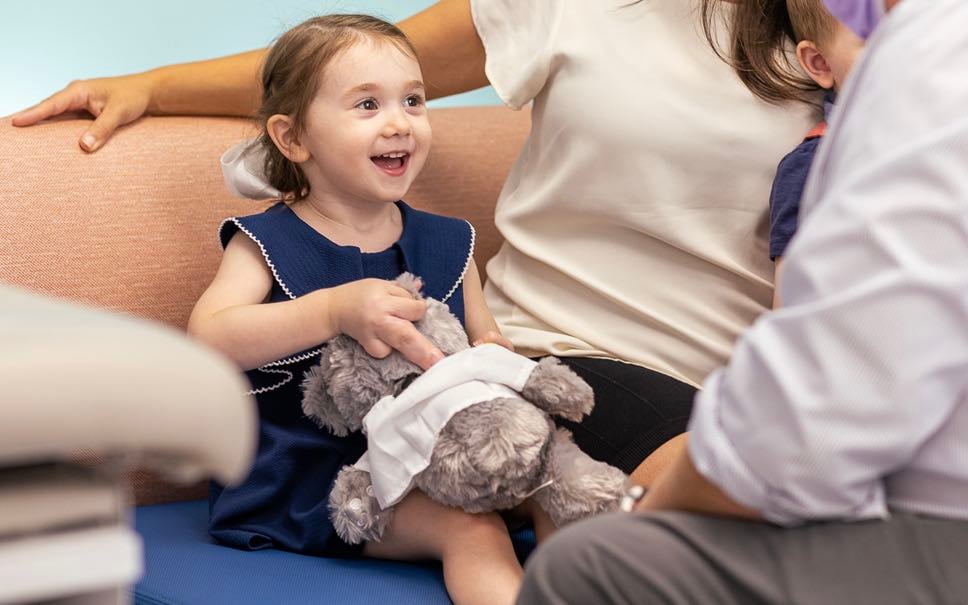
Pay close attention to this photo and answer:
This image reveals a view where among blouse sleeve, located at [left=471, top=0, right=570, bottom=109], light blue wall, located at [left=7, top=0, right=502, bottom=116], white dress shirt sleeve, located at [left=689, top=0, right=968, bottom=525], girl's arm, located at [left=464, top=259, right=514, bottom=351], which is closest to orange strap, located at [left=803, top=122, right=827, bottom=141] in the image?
blouse sleeve, located at [left=471, top=0, right=570, bottom=109]

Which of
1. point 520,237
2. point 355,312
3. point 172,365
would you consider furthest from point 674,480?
point 520,237

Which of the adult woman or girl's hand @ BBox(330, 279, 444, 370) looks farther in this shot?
the adult woman

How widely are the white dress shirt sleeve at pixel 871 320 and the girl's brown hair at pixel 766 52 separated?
74 centimetres

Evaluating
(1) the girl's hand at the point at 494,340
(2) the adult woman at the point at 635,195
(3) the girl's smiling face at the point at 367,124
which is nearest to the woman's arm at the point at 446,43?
(2) the adult woman at the point at 635,195

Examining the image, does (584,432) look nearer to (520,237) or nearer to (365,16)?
(520,237)

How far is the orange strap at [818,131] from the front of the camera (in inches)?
56.2

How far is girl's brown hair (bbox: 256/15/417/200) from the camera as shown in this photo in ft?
4.74

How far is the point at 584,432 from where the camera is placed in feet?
4.62

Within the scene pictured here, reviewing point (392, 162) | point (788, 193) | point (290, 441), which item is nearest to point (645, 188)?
point (788, 193)

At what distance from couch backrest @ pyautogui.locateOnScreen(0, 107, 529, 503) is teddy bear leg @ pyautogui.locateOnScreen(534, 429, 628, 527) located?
0.57m

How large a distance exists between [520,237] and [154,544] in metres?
0.60

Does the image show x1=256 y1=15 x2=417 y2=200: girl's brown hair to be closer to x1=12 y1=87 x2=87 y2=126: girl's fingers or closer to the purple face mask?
x1=12 y1=87 x2=87 y2=126: girl's fingers

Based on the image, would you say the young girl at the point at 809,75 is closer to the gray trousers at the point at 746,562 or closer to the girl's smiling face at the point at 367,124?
the girl's smiling face at the point at 367,124

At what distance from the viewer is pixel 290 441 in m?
1.37
